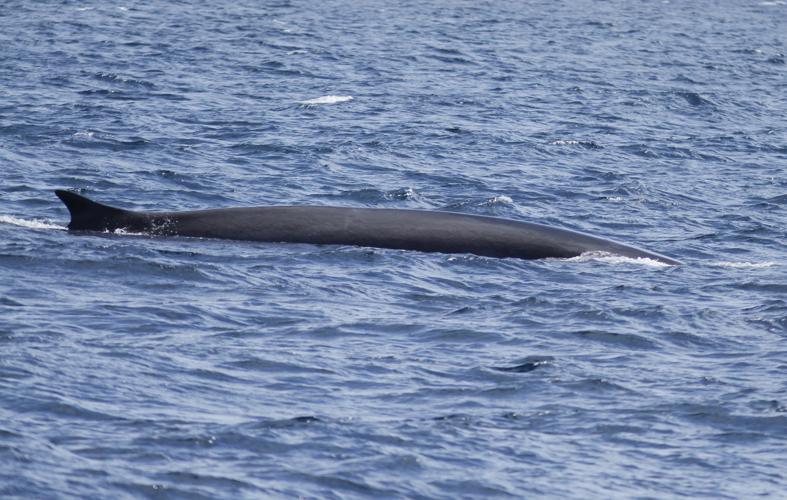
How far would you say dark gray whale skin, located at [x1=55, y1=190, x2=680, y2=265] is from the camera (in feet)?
72.7

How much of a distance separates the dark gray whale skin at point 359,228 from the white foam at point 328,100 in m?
19.6

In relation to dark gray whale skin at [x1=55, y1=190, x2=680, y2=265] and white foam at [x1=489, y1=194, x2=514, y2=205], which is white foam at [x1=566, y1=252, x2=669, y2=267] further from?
white foam at [x1=489, y1=194, x2=514, y2=205]

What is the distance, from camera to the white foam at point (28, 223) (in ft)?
75.9

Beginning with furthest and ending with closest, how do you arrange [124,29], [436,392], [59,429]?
1. [124,29]
2. [436,392]
3. [59,429]

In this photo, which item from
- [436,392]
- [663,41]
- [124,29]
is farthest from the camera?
[663,41]

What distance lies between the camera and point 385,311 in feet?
63.5

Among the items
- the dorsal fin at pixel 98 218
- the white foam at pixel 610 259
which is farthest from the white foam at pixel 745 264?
the dorsal fin at pixel 98 218

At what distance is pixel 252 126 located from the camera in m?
37.3

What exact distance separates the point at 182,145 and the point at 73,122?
359 centimetres

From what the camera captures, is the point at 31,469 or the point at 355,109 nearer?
the point at 31,469

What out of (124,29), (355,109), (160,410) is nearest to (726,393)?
(160,410)

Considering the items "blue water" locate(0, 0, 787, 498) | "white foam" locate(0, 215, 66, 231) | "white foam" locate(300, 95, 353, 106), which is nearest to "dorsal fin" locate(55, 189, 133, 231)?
"blue water" locate(0, 0, 787, 498)

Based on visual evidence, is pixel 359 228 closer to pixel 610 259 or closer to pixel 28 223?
pixel 610 259

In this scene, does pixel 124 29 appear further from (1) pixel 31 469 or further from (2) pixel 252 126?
(1) pixel 31 469
